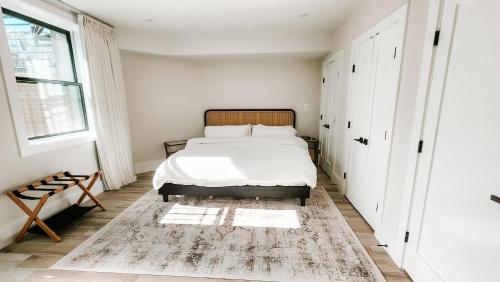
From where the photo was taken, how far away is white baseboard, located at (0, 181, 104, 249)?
206 cm

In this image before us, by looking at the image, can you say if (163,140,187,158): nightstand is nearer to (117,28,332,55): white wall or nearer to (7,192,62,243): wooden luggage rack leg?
(117,28,332,55): white wall

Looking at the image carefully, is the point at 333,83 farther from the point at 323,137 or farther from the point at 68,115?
the point at 68,115

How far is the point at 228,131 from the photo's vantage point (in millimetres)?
4398

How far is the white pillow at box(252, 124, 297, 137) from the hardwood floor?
168cm

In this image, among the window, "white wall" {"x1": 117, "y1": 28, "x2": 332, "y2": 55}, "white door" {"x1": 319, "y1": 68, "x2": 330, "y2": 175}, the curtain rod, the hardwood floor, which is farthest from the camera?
"white door" {"x1": 319, "y1": 68, "x2": 330, "y2": 175}

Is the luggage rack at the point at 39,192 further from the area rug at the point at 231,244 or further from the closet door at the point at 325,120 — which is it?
the closet door at the point at 325,120

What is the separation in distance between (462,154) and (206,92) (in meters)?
4.34

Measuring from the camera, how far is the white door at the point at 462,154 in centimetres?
106

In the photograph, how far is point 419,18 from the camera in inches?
61.5

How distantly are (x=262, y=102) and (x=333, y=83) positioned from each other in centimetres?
160

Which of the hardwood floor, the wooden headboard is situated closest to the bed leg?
the hardwood floor

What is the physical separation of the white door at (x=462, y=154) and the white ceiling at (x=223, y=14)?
1.72 metres

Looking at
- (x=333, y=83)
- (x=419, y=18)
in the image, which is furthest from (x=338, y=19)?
(x=419, y=18)

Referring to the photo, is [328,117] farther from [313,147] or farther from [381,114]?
[381,114]
